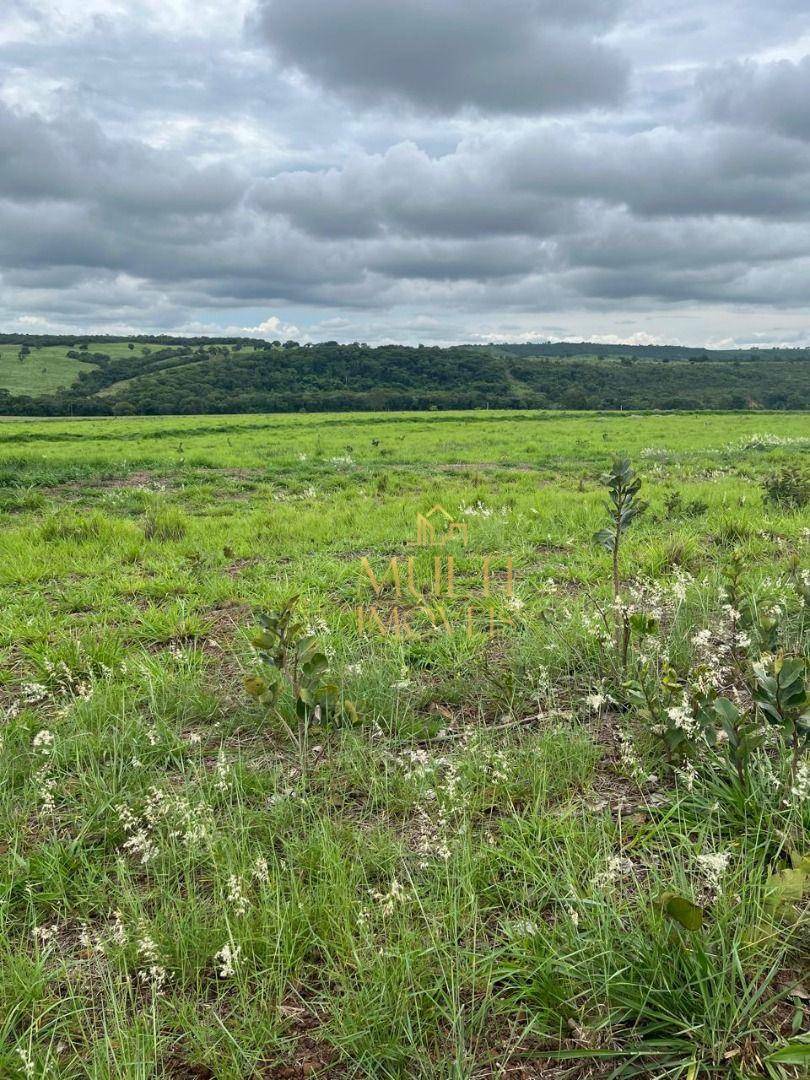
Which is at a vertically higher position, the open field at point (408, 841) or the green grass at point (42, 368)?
the green grass at point (42, 368)

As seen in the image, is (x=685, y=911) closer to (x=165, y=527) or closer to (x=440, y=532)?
(x=440, y=532)

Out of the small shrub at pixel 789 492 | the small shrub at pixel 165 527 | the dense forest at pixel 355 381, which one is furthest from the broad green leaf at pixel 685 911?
the dense forest at pixel 355 381

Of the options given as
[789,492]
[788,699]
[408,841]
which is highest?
[789,492]

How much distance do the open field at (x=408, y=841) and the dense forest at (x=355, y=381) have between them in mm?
71964

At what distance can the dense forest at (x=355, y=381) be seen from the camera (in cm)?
7844

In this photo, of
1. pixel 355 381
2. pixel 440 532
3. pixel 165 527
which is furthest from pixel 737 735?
pixel 355 381

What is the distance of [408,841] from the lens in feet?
9.13

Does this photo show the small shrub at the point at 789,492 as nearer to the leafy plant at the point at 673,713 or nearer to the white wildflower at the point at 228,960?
the leafy plant at the point at 673,713

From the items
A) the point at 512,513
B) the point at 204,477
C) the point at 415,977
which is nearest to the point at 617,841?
the point at 415,977

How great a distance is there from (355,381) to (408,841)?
4448 inches

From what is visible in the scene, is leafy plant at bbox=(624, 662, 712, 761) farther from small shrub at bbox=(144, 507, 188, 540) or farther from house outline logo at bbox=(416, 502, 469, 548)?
small shrub at bbox=(144, 507, 188, 540)

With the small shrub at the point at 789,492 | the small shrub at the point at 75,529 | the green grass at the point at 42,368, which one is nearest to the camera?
the small shrub at the point at 75,529

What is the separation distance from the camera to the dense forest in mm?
78438
